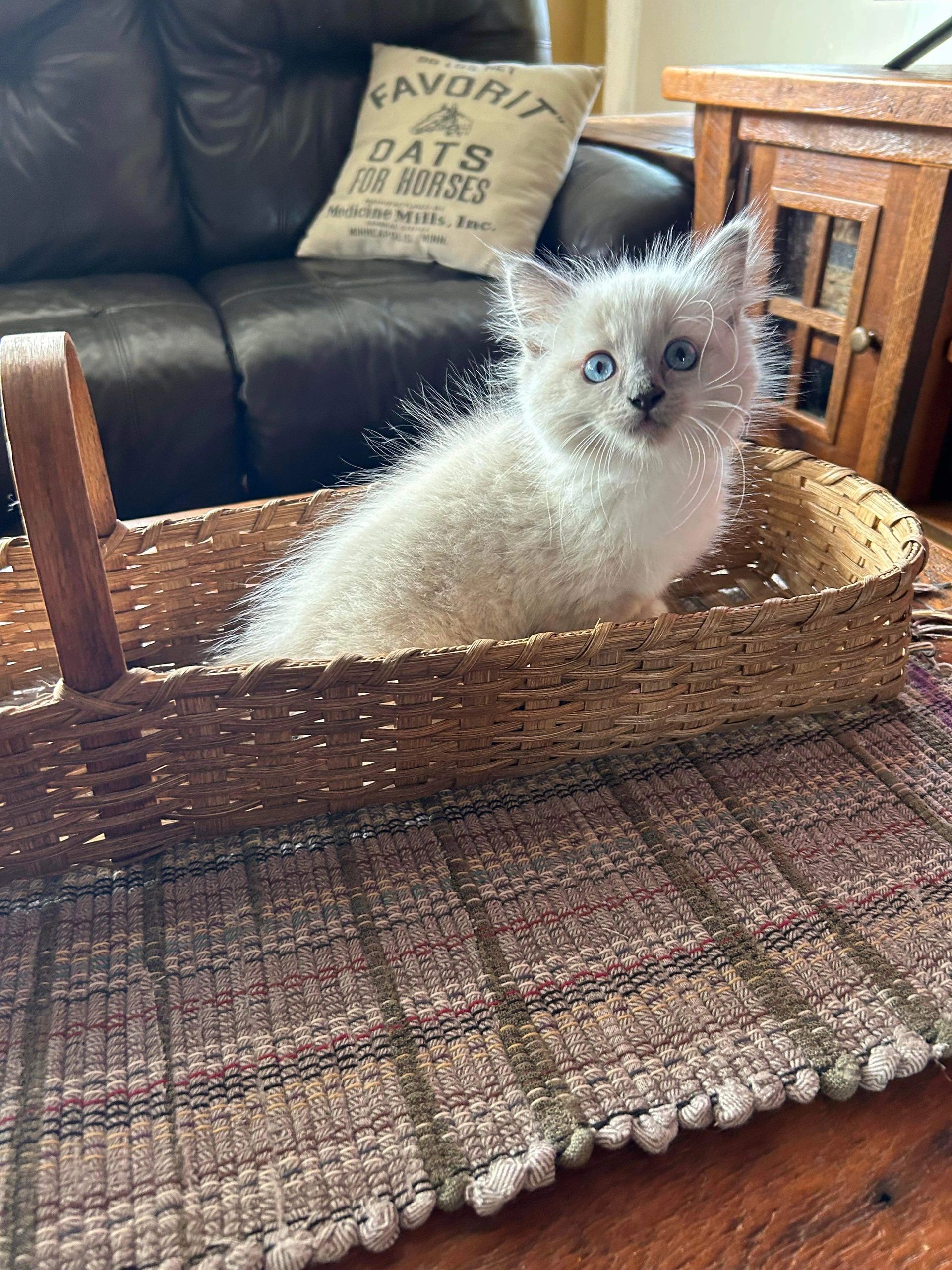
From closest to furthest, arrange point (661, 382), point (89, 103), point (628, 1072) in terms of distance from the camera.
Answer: point (628, 1072), point (661, 382), point (89, 103)

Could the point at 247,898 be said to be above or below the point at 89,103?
below

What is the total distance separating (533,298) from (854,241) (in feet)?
2.40

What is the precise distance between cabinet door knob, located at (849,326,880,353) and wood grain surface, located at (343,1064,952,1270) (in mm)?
1100

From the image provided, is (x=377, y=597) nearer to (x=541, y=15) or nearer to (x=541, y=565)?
(x=541, y=565)

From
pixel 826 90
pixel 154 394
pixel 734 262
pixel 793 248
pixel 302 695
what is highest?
pixel 826 90

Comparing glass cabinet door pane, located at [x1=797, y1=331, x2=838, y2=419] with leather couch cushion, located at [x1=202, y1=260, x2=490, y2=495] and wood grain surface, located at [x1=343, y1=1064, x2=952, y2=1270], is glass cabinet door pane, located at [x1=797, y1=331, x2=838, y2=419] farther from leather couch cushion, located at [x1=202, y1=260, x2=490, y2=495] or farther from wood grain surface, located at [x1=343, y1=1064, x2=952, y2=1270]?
wood grain surface, located at [x1=343, y1=1064, x2=952, y2=1270]

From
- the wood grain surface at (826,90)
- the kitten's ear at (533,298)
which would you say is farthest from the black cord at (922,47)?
the kitten's ear at (533,298)

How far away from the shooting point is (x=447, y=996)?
2.02 feet

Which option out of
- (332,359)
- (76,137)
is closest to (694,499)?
(332,359)

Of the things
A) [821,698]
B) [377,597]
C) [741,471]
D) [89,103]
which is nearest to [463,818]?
[377,597]

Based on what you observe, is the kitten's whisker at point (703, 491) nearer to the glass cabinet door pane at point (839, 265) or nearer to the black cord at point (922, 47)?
the glass cabinet door pane at point (839, 265)

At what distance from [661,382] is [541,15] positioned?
196cm

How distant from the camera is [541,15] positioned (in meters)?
2.26

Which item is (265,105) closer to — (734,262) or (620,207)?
(620,207)
